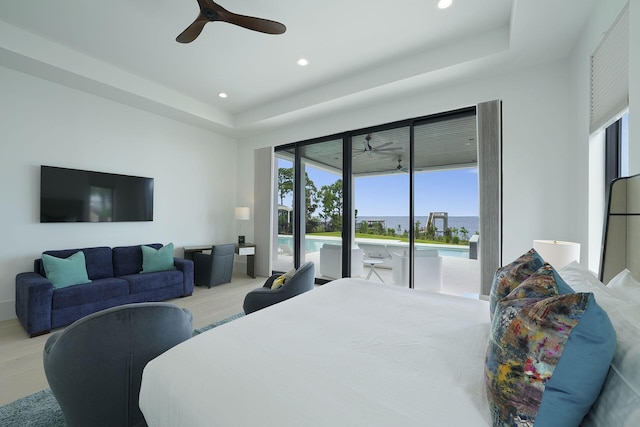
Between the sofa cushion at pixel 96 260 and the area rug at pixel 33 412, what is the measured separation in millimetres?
2086

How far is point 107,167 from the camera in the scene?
4.06 meters

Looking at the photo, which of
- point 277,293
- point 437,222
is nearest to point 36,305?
point 277,293

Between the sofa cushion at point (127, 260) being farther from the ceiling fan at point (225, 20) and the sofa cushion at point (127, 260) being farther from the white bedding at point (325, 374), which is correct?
the white bedding at point (325, 374)

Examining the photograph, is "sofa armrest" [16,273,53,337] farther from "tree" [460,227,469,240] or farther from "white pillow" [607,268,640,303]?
"tree" [460,227,469,240]

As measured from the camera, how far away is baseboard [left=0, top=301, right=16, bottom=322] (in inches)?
125

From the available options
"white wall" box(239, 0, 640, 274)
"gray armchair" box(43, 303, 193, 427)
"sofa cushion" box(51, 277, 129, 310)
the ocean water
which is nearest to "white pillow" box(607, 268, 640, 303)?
"white wall" box(239, 0, 640, 274)

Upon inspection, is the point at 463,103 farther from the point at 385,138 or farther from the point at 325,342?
the point at 325,342

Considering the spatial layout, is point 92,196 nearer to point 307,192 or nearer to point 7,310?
point 7,310

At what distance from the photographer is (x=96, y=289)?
3.14m

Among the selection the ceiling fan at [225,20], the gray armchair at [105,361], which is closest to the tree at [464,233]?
the ceiling fan at [225,20]

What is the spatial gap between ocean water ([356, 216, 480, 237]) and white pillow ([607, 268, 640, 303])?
225 centimetres

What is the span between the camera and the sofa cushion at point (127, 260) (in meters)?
3.86

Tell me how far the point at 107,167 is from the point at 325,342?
4424mm

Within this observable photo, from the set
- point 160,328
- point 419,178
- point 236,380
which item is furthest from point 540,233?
point 160,328
